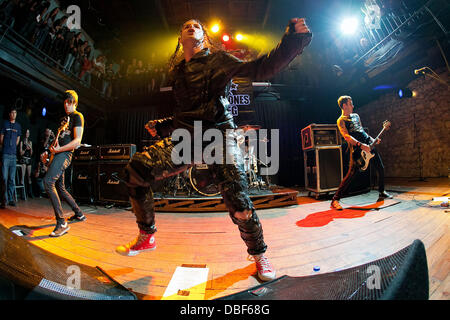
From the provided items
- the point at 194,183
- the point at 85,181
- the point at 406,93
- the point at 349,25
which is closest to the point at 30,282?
the point at 194,183

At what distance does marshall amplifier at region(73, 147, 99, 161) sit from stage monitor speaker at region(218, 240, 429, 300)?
5031 mm

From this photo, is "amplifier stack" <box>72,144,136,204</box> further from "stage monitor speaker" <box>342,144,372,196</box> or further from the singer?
"stage monitor speaker" <box>342,144,372,196</box>

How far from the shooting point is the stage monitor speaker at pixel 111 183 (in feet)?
14.0

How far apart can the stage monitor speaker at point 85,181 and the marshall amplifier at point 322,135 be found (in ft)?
18.3

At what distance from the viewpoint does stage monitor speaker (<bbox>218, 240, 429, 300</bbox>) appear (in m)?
0.65

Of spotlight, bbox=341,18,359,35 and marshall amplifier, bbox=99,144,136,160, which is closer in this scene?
marshall amplifier, bbox=99,144,136,160

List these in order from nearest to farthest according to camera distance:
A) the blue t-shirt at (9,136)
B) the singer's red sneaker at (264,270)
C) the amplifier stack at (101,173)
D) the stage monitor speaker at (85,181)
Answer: the singer's red sneaker at (264,270) < the blue t-shirt at (9,136) < the amplifier stack at (101,173) < the stage monitor speaker at (85,181)

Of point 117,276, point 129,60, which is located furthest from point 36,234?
point 129,60

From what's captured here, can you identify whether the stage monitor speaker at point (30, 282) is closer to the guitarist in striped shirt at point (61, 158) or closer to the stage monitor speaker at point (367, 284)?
Result: the stage monitor speaker at point (367, 284)

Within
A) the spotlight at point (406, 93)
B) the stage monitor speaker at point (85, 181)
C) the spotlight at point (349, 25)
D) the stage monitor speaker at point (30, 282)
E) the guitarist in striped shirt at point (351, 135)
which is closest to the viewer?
the stage monitor speaker at point (30, 282)

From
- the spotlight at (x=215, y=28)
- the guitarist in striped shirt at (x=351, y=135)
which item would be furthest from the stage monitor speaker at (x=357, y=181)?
the spotlight at (x=215, y=28)

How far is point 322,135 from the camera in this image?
187 inches

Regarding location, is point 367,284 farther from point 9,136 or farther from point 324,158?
point 9,136

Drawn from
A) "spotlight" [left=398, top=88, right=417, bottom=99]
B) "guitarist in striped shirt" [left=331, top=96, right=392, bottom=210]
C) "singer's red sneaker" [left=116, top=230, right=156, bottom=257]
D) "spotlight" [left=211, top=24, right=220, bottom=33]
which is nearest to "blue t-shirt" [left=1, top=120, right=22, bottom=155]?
"singer's red sneaker" [left=116, top=230, right=156, bottom=257]
